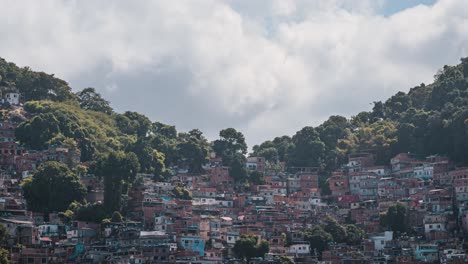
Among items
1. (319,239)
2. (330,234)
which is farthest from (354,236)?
(319,239)

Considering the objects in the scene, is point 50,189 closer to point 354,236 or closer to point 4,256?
point 4,256

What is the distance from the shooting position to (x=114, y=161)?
227ft

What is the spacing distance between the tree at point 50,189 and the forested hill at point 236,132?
4.56 metres

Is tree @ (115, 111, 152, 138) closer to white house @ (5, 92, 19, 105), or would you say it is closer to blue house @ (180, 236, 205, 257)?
white house @ (5, 92, 19, 105)

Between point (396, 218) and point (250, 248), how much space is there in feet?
32.0

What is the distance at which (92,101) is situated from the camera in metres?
97.8

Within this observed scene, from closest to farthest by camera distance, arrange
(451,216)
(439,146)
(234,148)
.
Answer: (451,216)
(439,146)
(234,148)

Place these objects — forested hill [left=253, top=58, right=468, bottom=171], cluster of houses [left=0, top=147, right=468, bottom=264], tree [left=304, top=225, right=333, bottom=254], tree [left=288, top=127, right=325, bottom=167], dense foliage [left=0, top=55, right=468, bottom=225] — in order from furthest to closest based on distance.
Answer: tree [left=288, top=127, right=325, bottom=167] → forested hill [left=253, top=58, right=468, bottom=171] → dense foliage [left=0, top=55, right=468, bottom=225] → tree [left=304, top=225, right=333, bottom=254] → cluster of houses [left=0, top=147, right=468, bottom=264]

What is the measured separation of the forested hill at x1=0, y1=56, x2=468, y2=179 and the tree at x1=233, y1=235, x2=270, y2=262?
32.6ft

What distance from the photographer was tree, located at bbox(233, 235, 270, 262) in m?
64.5

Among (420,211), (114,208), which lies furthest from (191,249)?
(420,211)

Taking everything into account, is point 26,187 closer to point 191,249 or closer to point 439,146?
point 191,249

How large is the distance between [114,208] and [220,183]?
12.6m

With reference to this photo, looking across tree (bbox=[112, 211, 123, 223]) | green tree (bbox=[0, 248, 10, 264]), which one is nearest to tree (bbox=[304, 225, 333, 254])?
tree (bbox=[112, 211, 123, 223])
